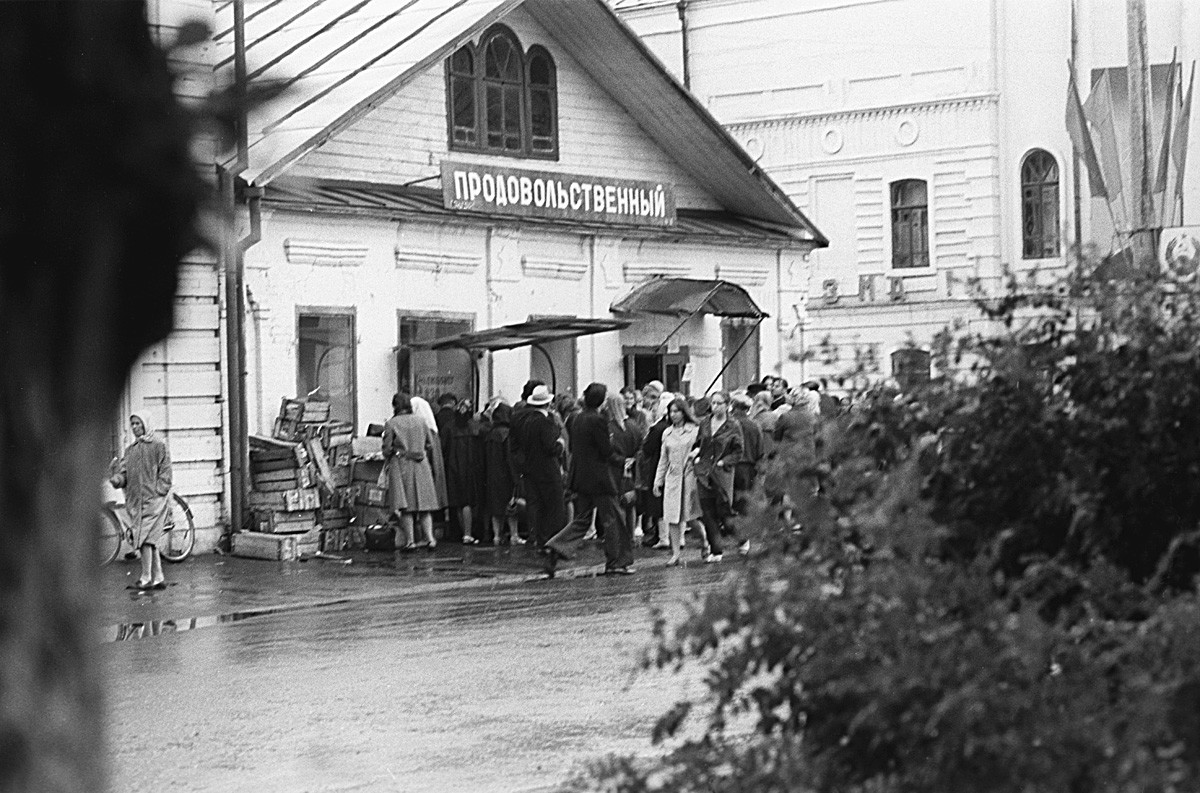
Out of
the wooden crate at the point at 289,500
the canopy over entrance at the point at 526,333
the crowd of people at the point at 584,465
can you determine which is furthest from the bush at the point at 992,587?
the canopy over entrance at the point at 526,333

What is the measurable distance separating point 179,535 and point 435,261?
5.67 m

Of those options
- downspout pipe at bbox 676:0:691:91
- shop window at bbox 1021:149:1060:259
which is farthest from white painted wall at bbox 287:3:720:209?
downspout pipe at bbox 676:0:691:91

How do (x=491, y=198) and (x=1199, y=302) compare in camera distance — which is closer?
(x=1199, y=302)

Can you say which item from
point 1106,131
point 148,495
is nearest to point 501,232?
point 148,495

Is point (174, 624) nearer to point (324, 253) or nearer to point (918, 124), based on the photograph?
point (324, 253)

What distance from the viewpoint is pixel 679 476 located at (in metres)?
21.5

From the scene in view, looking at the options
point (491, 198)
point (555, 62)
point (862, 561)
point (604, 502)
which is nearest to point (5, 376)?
point (862, 561)

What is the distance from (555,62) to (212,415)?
832cm

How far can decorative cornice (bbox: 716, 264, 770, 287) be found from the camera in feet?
99.2

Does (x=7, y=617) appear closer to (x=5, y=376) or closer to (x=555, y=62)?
(x=5, y=376)

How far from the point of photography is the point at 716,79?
46.4 metres

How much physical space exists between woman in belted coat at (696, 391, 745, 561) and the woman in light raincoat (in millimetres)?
5519

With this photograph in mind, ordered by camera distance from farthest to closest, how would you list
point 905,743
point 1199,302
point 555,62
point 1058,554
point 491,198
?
point 555,62, point 491,198, point 1199,302, point 1058,554, point 905,743

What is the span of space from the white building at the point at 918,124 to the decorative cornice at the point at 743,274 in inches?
442
